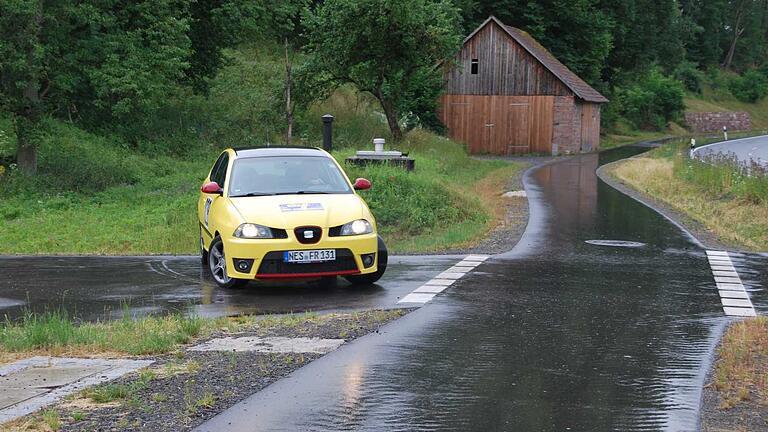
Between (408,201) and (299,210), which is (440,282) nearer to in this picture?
(299,210)

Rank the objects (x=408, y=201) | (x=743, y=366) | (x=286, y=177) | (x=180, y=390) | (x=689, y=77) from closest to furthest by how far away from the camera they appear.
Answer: (x=180, y=390)
(x=743, y=366)
(x=286, y=177)
(x=408, y=201)
(x=689, y=77)

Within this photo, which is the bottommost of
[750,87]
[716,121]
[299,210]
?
[299,210]

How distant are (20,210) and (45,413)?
1903cm

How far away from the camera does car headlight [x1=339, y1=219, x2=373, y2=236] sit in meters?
10.7

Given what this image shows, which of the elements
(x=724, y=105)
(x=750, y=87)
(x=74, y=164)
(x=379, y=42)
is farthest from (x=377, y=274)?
(x=750, y=87)

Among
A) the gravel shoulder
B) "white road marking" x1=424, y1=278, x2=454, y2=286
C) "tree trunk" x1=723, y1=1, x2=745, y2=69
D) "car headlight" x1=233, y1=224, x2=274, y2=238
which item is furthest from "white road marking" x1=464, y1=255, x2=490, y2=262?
"tree trunk" x1=723, y1=1, x2=745, y2=69

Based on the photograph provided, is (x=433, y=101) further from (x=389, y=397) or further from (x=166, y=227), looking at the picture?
(x=389, y=397)

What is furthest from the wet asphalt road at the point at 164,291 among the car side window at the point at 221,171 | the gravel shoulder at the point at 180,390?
the gravel shoulder at the point at 180,390

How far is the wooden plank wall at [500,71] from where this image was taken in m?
50.1

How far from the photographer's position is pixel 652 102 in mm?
81500

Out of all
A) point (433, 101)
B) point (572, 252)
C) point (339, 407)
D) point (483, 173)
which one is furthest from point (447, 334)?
point (433, 101)

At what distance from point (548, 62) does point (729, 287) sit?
40635mm

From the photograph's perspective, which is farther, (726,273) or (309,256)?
(726,273)

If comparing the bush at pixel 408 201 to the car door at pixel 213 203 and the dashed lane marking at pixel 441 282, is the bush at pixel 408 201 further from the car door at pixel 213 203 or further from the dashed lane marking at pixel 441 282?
the dashed lane marking at pixel 441 282
